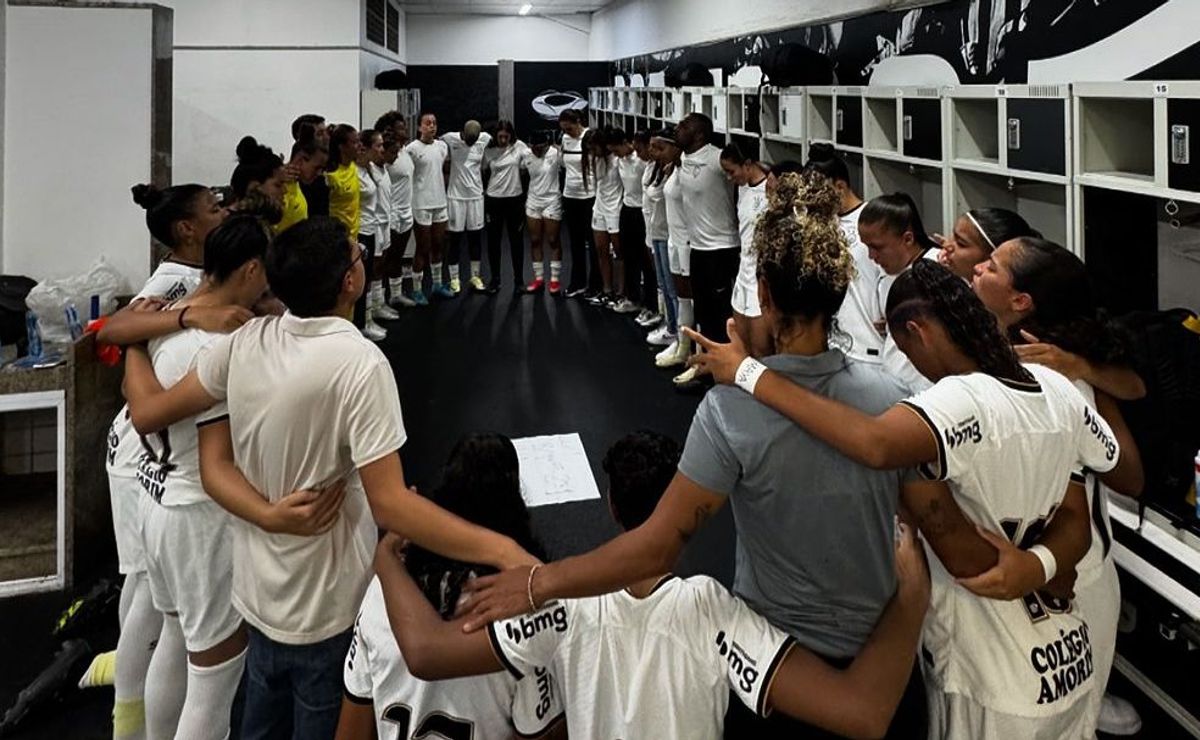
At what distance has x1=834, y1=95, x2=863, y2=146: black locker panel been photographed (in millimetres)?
3795

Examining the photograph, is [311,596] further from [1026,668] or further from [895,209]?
[895,209]

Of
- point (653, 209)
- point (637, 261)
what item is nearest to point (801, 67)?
point (653, 209)

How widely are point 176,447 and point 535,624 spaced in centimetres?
100

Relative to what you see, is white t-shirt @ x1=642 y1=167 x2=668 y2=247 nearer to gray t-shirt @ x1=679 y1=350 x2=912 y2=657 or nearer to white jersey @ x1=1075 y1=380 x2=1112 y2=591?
white jersey @ x1=1075 y1=380 x2=1112 y2=591

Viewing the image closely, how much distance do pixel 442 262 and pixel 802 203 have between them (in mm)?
6423

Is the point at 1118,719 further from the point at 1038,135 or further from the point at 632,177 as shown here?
the point at 632,177

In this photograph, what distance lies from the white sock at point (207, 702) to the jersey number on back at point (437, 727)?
26.7 inches

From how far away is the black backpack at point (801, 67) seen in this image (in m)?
4.36

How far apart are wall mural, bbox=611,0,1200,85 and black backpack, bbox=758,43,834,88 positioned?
9 cm

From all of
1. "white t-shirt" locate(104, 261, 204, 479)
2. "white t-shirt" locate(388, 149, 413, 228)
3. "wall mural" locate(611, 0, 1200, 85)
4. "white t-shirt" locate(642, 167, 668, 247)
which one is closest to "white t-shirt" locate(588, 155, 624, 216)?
"white t-shirt" locate(642, 167, 668, 247)

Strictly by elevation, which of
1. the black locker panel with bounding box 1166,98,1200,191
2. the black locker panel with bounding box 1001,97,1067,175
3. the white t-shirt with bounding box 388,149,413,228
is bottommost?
the black locker panel with bounding box 1166,98,1200,191

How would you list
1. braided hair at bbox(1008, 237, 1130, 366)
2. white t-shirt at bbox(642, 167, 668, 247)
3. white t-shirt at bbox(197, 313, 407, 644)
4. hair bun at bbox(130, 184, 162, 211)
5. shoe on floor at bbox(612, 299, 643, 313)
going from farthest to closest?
shoe on floor at bbox(612, 299, 643, 313) < white t-shirt at bbox(642, 167, 668, 247) < hair bun at bbox(130, 184, 162, 211) < braided hair at bbox(1008, 237, 1130, 366) < white t-shirt at bbox(197, 313, 407, 644)

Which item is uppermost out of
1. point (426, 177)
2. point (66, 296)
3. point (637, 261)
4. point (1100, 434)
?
point (426, 177)

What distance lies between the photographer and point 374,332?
20.1 feet
